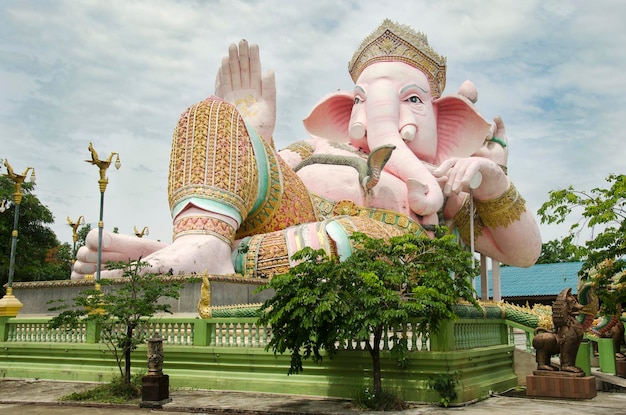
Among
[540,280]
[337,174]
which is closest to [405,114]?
[337,174]

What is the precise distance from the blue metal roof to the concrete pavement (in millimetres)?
20502

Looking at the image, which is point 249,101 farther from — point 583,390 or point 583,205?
point 583,390

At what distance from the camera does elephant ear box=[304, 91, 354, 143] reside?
18500mm

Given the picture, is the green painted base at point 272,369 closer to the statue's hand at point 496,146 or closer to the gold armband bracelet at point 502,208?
the gold armband bracelet at point 502,208

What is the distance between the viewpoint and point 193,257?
38.3 feet

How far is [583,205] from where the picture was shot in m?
10.3

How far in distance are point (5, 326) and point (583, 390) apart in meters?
9.30

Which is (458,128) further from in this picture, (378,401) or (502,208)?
(378,401)

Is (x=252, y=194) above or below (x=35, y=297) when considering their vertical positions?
above

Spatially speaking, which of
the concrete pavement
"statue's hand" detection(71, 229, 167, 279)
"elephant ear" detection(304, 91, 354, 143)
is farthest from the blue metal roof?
the concrete pavement

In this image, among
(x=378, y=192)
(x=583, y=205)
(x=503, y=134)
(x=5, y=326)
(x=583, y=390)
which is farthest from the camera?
(x=503, y=134)

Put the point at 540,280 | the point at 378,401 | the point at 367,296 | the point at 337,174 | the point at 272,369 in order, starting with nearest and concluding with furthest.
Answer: the point at 367,296 < the point at 378,401 < the point at 272,369 < the point at 337,174 < the point at 540,280

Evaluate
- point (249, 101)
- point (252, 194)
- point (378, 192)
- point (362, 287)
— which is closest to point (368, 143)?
point (378, 192)

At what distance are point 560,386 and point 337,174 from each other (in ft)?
25.6
